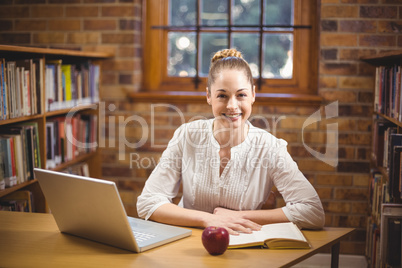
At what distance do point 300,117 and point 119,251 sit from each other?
1991 millimetres

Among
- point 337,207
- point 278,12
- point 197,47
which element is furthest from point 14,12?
point 337,207

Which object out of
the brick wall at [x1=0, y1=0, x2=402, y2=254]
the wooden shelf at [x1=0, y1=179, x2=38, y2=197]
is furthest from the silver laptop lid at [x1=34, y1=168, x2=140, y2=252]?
the brick wall at [x1=0, y1=0, x2=402, y2=254]

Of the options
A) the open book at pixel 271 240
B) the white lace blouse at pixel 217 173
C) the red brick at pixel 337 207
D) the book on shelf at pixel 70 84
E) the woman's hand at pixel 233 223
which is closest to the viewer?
the open book at pixel 271 240

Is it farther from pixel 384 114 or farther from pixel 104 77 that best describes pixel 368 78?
pixel 104 77

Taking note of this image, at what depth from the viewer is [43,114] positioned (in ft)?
8.52

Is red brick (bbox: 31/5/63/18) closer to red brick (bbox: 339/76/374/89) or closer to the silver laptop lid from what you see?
red brick (bbox: 339/76/374/89)

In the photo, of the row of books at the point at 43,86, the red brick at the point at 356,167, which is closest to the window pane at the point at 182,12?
the row of books at the point at 43,86

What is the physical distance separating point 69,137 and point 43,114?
0.44 metres

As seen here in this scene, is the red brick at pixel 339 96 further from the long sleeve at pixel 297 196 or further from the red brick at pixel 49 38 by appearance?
the red brick at pixel 49 38

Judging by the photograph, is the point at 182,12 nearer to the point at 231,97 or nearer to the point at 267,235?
the point at 231,97

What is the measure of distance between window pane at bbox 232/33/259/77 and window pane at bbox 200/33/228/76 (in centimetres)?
8

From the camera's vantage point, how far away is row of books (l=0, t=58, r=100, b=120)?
2.30 meters

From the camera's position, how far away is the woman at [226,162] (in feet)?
6.26

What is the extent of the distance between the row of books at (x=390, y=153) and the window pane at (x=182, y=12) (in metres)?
1.43
